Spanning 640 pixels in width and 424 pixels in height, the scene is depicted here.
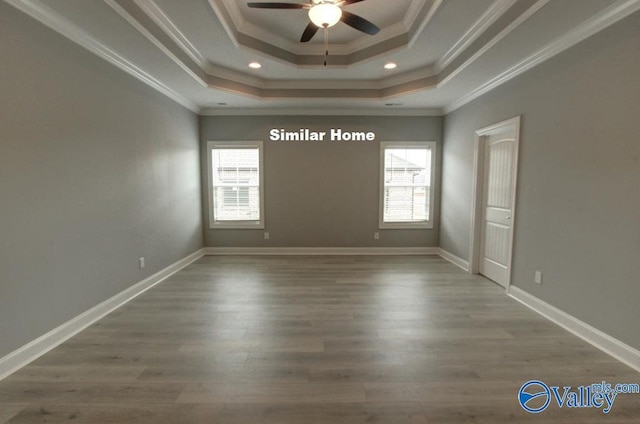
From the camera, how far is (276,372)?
6.58 ft

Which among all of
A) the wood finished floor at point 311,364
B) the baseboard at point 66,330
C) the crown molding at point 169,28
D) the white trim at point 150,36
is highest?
the crown molding at point 169,28

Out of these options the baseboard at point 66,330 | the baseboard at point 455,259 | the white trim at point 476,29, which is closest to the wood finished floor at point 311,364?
the baseboard at point 66,330

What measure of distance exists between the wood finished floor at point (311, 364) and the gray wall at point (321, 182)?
2040 millimetres

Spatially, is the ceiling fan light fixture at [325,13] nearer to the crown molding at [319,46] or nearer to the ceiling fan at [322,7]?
the ceiling fan at [322,7]

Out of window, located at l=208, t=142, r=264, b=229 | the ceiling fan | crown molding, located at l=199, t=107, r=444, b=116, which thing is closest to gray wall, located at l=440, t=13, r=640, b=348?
crown molding, located at l=199, t=107, r=444, b=116

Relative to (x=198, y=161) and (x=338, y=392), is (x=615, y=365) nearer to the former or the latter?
(x=338, y=392)

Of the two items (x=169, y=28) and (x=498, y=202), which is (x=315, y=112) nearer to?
(x=169, y=28)

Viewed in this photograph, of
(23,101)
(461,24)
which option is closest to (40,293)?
(23,101)

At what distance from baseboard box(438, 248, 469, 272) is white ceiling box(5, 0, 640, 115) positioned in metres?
2.62

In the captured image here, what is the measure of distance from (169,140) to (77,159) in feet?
5.62

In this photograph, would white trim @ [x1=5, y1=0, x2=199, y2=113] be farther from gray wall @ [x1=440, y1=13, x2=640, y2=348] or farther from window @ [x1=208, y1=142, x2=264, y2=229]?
gray wall @ [x1=440, y1=13, x2=640, y2=348]

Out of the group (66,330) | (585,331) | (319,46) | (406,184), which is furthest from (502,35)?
(66,330)

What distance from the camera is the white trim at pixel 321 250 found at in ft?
17.9

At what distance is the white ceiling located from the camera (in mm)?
2324
